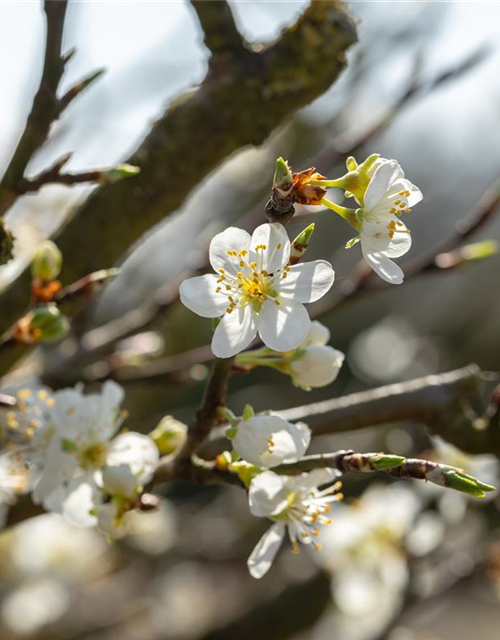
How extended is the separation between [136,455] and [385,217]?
422 mm

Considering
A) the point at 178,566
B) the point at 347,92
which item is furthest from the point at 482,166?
the point at 178,566

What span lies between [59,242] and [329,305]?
1.72ft

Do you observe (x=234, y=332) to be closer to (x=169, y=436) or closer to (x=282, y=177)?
(x=282, y=177)

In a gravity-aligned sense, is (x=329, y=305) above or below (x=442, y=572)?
above

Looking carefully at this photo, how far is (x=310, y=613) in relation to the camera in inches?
91.1

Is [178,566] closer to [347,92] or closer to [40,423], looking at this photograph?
[347,92]

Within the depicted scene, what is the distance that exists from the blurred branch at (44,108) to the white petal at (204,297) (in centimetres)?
30

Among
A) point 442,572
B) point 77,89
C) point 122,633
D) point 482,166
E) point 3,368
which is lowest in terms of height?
point 482,166

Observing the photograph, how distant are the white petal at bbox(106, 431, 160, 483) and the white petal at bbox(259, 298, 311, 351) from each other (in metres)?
0.27

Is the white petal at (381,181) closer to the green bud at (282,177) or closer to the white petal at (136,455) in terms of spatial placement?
the green bud at (282,177)

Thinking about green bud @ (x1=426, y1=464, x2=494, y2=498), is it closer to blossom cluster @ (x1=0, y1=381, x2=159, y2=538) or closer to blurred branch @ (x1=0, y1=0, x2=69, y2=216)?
blossom cluster @ (x1=0, y1=381, x2=159, y2=538)

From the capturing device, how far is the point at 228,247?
0.78 m

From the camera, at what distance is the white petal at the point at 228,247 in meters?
0.77

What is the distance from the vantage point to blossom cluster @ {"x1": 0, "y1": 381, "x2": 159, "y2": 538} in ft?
2.74
